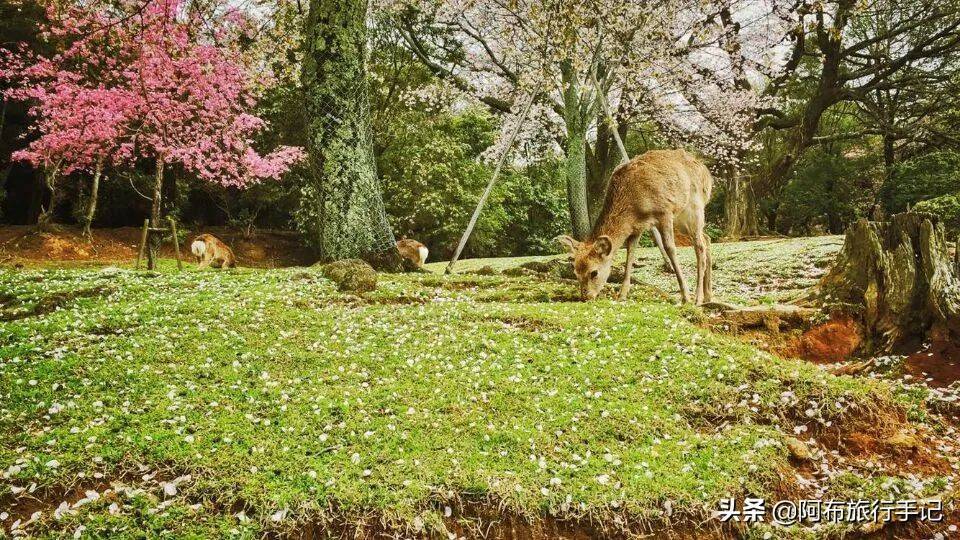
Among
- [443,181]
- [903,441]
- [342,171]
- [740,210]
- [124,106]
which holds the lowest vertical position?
[903,441]

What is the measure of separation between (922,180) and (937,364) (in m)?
21.5

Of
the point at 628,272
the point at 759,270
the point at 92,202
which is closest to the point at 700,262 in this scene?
the point at 628,272

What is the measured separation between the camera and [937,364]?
6539 millimetres

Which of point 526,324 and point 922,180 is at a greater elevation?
point 922,180

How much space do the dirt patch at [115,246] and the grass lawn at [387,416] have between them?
1747 centimetres

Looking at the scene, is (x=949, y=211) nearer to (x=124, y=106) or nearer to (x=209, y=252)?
(x=209, y=252)

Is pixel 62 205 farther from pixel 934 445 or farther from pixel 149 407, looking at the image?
pixel 934 445

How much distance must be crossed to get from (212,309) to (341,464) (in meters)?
4.82

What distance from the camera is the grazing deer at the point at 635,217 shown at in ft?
30.6

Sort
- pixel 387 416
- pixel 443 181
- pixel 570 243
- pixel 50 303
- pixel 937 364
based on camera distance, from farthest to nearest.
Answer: pixel 443 181 → pixel 570 243 → pixel 50 303 → pixel 937 364 → pixel 387 416

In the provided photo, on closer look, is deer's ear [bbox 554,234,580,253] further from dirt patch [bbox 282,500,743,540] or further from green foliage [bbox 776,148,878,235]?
green foliage [bbox 776,148,878,235]

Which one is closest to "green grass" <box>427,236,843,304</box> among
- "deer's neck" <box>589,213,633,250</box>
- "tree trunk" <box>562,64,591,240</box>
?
"deer's neck" <box>589,213,633,250</box>

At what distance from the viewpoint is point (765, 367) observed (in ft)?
20.4

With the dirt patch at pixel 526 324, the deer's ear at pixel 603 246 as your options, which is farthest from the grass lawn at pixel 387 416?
the deer's ear at pixel 603 246
